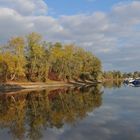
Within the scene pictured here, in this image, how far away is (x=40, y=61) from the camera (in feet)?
358

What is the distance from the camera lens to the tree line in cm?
9606

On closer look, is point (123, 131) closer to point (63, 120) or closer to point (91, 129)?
point (91, 129)

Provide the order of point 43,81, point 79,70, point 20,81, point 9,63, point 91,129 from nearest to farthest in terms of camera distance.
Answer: point 91,129 < point 9,63 < point 20,81 < point 43,81 < point 79,70

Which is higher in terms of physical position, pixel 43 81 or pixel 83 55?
pixel 83 55

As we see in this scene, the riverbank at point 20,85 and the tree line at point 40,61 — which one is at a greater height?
the tree line at point 40,61

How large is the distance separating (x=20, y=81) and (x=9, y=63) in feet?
40.2

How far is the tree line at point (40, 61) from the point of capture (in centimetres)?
9606

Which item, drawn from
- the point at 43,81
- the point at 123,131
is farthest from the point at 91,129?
the point at 43,81

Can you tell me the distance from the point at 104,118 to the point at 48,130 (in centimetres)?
835

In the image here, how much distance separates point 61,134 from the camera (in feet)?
73.2

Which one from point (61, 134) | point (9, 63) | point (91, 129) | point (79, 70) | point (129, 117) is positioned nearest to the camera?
point (61, 134)

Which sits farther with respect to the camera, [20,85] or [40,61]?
[40,61]

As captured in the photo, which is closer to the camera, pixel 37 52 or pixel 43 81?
pixel 37 52

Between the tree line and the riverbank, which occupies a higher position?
the tree line
